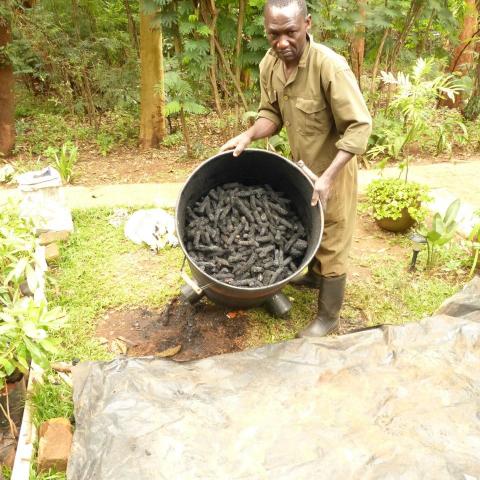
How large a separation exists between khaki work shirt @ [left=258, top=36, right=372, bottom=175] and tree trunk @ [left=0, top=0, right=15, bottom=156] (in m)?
4.43

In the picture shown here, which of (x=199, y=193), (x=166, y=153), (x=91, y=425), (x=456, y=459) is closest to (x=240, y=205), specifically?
(x=199, y=193)

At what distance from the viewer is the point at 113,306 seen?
3.26 metres

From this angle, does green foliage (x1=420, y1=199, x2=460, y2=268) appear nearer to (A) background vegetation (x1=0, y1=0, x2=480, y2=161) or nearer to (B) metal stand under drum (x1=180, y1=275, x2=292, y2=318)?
(A) background vegetation (x1=0, y1=0, x2=480, y2=161)

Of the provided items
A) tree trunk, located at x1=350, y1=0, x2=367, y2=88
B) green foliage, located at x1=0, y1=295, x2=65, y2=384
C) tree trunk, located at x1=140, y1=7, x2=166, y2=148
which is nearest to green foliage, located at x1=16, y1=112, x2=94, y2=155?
tree trunk, located at x1=140, y1=7, x2=166, y2=148

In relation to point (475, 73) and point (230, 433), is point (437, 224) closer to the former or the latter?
point (230, 433)

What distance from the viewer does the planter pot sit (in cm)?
402

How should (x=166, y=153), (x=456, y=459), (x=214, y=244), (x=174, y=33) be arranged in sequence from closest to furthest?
1. (x=456, y=459)
2. (x=214, y=244)
3. (x=174, y=33)
4. (x=166, y=153)

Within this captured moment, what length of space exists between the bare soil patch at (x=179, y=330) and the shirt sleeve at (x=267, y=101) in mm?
1314

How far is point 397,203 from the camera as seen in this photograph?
12.9 ft

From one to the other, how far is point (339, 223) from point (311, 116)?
64cm

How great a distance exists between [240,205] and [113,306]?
1.22 meters

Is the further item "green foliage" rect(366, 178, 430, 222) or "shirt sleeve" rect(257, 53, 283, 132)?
"green foliage" rect(366, 178, 430, 222)

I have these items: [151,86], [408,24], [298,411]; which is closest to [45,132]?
[151,86]

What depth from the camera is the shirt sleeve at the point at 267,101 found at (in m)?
2.69
